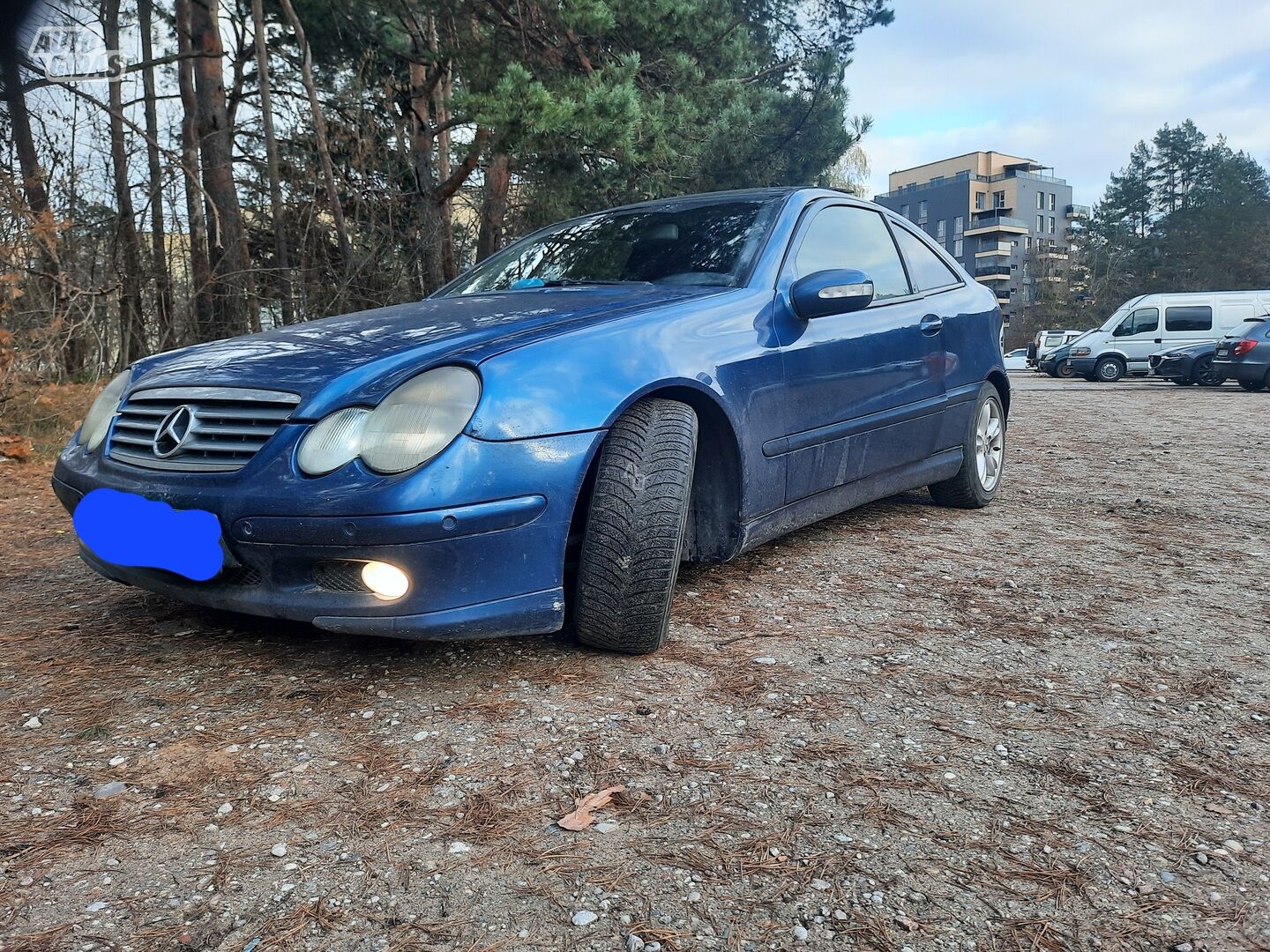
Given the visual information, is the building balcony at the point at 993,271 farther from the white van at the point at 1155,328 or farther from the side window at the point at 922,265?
the side window at the point at 922,265

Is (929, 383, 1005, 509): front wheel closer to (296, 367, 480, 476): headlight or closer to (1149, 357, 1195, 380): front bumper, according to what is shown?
(296, 367, 480, 476): headlight

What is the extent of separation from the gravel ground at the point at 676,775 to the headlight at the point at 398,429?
559 mm

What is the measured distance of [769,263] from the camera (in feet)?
10.3

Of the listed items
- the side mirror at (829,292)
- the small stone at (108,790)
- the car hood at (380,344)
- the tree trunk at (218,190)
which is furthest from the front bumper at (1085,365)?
the small stone at (108,790)

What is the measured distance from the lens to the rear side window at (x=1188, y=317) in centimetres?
2055

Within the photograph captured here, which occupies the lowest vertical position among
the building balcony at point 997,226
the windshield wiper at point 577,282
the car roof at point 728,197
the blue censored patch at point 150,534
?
the blue censored patch at point 150,534

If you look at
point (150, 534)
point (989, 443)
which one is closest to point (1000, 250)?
point (989, 443)

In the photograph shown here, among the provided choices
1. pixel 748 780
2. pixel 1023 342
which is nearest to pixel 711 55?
pixel 748 780

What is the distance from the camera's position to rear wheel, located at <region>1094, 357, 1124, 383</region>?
21969mm

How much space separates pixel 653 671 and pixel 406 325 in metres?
1.20

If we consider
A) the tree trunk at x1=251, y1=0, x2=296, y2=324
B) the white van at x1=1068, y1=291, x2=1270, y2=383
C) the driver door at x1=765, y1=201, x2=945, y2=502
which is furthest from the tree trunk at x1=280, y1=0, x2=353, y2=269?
the white van at x1=1068, y1=291, x2=1270, y2=383

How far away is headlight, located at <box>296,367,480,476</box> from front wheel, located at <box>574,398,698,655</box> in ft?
1.36

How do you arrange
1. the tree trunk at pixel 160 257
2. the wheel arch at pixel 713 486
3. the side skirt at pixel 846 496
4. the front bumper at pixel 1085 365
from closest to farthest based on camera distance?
the wheel arch at pixel 713 486, the side skirt at pixel 846 496, the tree trunk at pixel 160 257, the front bumper at pixel 1085 365

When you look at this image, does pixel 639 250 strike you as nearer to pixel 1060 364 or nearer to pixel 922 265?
pixel 922 265
